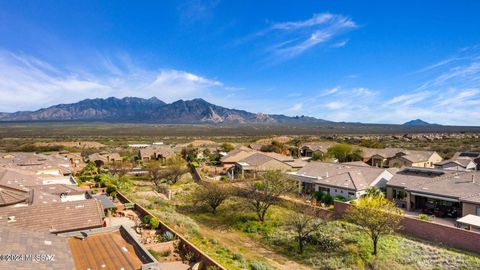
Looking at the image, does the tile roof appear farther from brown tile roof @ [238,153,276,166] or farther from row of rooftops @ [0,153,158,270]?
row of rooftops @ [0,153,158,270]

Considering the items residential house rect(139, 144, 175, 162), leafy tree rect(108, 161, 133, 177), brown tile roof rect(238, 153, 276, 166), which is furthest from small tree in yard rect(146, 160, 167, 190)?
residential house rect(139, 144, 175, 162)

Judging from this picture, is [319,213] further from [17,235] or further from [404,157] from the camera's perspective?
[404,157]

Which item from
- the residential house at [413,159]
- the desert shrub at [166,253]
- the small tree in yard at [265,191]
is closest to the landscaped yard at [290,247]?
the small tree in yard at [265,191]

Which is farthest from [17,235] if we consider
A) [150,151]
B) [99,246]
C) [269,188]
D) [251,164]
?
[150,151]

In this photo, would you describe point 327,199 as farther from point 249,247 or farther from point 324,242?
point 249,247

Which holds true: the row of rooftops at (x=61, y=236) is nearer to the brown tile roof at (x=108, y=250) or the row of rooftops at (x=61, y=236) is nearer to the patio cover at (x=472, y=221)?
the brown tile roof at (x=108, y=250)

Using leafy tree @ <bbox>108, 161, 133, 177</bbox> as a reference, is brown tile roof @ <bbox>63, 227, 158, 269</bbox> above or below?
above
